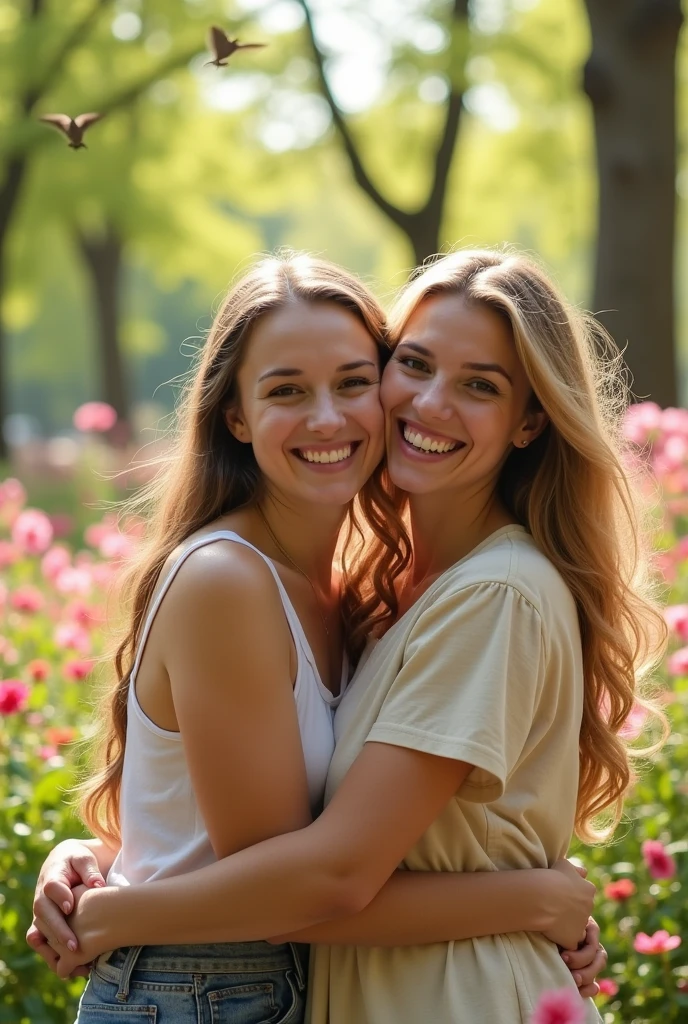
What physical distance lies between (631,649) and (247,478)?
906 mm

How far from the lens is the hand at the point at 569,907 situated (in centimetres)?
236

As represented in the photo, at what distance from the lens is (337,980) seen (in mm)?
2357

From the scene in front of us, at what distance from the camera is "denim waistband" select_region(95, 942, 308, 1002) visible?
235 centimetres

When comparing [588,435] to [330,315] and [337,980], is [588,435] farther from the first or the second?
[337,980]

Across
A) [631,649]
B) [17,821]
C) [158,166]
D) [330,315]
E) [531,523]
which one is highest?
[158,166]

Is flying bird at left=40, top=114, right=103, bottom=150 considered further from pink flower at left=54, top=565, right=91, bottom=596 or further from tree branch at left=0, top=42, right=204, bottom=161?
tree branch at left=0, top=42, right=204, bottom=161

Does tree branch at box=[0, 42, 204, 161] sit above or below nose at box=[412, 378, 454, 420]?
above

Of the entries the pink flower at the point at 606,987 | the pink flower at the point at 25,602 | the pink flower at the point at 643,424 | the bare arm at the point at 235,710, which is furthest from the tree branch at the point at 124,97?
the bare arm at the point at 235,710

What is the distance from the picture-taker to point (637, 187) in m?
7.89

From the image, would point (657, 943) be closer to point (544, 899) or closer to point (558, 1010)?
point (544, 899)

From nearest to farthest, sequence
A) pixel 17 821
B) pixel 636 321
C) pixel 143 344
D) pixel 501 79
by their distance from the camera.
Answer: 1. pixel 17 821
2. pixel 636 321
3. pixel 501 79
4. pixel 143 344

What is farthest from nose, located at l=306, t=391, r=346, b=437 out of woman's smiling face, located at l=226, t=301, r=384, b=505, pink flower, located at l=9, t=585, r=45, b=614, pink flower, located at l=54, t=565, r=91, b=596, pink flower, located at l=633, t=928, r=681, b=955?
pink flower, located at l=54, t=565, r=91, b=596

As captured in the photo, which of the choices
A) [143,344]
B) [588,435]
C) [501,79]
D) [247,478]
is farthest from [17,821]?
[143,344]

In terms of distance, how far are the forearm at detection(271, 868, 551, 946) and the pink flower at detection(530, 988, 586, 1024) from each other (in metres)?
0.23
